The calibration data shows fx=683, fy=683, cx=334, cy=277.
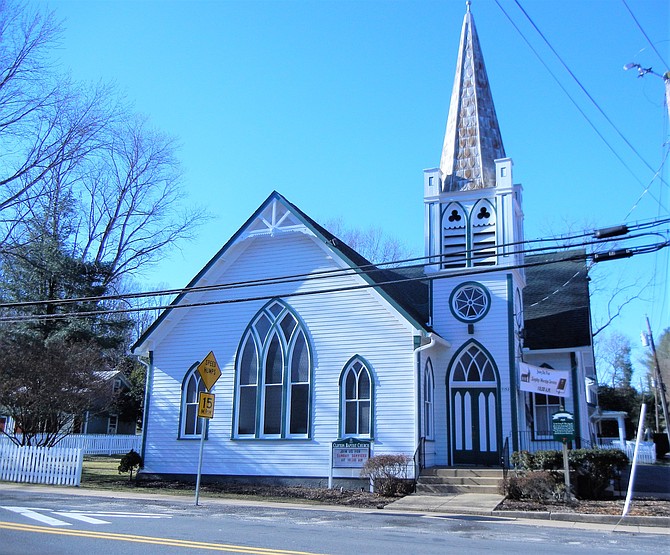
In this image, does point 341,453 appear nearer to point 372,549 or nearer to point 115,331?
point 372,549

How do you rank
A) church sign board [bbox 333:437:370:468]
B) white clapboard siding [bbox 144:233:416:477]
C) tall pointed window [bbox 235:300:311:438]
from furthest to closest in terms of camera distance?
tall pointed window [bbox 235:300:311:438]
white clapboard siding [bbox 144:233:416:477]
church sign board [bbox 333:437:370:468]

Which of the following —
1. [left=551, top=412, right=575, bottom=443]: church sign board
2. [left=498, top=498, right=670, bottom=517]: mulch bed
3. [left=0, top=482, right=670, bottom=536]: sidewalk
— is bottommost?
[left=0, top=482, right=670, bottom=536]: sidewalk

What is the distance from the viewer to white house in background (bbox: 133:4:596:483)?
1855 centimetres

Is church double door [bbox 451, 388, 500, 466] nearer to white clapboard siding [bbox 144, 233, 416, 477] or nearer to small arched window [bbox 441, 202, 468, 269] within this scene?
white clapboard siding [bbox 144, 233, 416, 477]

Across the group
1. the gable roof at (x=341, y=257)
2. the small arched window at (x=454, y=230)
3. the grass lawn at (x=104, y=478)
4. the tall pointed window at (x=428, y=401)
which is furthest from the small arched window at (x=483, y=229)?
the grass lawn at (x=104, y=478)

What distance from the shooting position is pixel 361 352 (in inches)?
739

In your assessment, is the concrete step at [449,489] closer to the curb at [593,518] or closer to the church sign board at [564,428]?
the church sign board at [564,428]

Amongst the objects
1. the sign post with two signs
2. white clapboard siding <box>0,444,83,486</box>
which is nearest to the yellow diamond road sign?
the sign post with two signs

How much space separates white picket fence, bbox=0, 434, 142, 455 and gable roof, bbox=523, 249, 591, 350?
2120 cm

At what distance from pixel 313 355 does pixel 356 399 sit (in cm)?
177

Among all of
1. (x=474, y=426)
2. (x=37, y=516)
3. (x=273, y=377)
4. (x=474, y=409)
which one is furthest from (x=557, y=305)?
(x=37, y=516)

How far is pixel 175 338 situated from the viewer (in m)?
21.3

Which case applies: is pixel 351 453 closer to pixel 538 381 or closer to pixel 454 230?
pixel 538 381

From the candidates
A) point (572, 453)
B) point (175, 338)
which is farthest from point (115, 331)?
point (572, 453)
